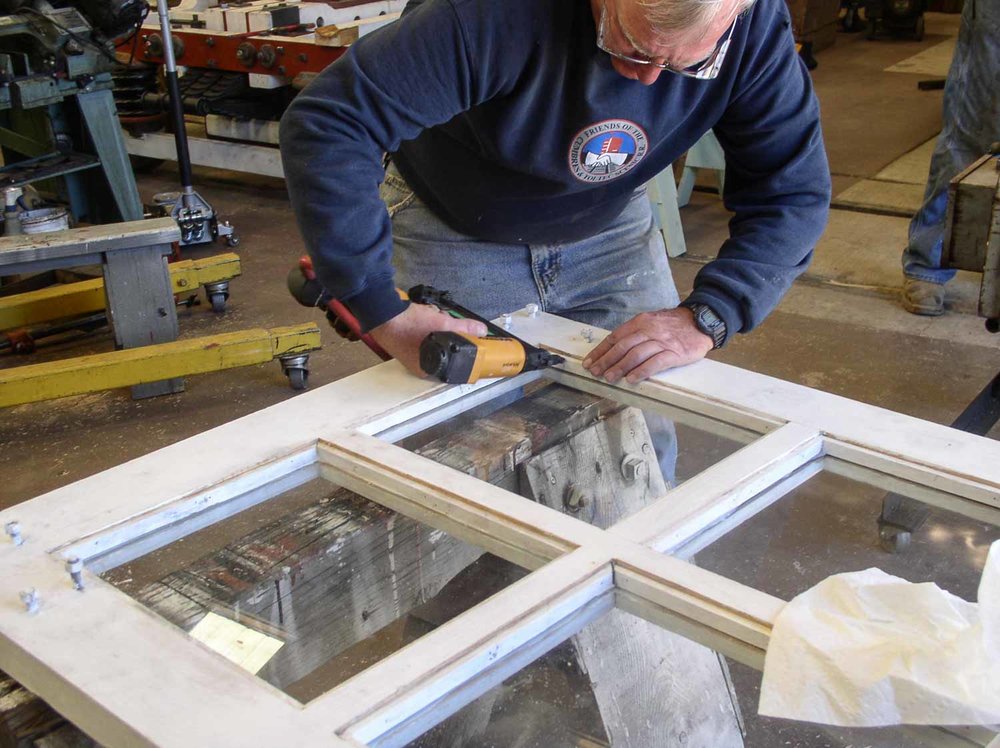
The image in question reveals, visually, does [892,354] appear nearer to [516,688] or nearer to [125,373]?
[125,373]

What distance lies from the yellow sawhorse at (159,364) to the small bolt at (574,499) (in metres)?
1.93

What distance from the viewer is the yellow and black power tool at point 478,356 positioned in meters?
1.50

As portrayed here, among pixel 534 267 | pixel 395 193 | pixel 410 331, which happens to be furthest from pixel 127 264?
pixel 410 331

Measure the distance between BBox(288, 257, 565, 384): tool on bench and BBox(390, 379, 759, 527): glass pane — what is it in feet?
0.14

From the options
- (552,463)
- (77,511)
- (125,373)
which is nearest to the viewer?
(77,511)

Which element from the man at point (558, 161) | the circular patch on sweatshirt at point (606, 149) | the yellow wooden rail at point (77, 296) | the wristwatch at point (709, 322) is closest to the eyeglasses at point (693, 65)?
the man at point (558, 161)

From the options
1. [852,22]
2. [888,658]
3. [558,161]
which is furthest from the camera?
[852,22]

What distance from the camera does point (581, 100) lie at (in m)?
1.55

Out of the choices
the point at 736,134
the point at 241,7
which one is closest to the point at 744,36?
the point at 736,134

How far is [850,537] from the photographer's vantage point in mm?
1271

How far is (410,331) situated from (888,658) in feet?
2.77

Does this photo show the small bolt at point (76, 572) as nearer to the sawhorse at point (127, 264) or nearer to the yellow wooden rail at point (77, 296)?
the sawhorse at point (127, 264)

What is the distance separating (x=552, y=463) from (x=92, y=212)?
3581mm

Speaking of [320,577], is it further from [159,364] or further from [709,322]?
[159,364]
